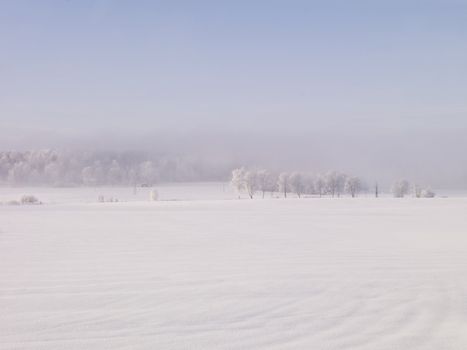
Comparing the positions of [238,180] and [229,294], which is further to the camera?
[238,180]

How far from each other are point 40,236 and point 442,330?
938cm

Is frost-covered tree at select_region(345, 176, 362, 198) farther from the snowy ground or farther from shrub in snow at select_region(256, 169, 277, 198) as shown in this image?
the snowy ground

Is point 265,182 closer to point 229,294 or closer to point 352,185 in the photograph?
point 352,185

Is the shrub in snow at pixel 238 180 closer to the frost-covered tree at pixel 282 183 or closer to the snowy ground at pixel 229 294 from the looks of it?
the frost-covered tree at pixel 282 183

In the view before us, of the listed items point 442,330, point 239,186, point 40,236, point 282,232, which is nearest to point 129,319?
point 442,330

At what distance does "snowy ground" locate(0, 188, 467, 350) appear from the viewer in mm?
4898

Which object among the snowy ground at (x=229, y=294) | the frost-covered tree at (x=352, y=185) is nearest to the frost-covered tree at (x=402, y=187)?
the frost-covered tree at (x=352, y=185)

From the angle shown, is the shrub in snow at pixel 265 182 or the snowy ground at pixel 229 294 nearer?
the snowy ground at pixel 229 294

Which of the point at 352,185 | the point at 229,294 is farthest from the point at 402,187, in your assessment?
the point at 229,294

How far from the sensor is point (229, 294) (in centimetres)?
655

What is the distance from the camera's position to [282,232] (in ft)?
48.1

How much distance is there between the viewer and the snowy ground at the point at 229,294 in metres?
4.90

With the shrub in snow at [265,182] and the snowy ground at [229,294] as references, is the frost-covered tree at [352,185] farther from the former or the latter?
the snowy ground at [229,294]

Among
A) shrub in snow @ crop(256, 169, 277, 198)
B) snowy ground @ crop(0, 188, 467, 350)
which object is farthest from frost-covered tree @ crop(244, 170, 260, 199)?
snowy ground @ crop(0, 188, 467, 350)
